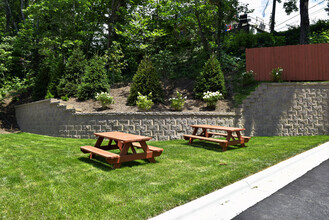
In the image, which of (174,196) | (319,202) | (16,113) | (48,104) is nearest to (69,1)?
(48,104)

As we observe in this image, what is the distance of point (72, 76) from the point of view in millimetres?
12547

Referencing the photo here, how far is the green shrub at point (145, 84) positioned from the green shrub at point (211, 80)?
2041mm

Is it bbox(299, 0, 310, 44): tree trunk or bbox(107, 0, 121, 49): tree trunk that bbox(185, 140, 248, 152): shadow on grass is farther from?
bbox(299, 0, 310, 44): tree trunk

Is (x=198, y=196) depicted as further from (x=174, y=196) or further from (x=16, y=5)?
(x=16, y=5)

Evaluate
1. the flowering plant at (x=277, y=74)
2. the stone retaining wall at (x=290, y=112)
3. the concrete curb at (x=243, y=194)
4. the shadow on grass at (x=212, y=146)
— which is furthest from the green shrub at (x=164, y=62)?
the concrete curb at (x=243, y=194)

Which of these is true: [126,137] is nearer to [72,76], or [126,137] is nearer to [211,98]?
[211,98]

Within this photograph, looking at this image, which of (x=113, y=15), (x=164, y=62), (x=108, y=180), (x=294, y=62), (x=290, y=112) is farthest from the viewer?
(x=113, y=15)

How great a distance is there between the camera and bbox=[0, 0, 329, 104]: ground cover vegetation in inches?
501

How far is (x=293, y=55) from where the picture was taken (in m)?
12.1

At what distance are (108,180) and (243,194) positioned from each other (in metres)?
2.42

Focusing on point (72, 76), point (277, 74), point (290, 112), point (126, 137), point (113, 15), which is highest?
point (113, 15)

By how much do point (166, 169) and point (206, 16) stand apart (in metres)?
12.0

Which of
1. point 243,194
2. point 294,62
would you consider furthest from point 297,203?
point 294,62

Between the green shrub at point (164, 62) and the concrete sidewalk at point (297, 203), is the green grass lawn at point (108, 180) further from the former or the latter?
the green shrub at point (164, 62)
